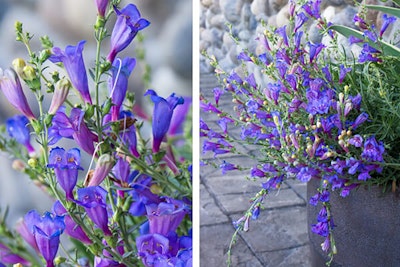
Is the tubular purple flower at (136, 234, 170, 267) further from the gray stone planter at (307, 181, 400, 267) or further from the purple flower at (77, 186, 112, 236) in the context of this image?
the gray stone planter at (307, 181, 400, 267)

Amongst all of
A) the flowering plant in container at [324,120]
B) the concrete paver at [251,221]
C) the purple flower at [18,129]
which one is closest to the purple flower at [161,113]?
the purple flower at [18,129]

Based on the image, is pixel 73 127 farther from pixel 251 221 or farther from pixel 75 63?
pixel 251 221

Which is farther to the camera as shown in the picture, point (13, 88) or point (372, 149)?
point (372, 149)

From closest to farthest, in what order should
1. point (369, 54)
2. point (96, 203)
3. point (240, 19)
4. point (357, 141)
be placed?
1. point (96, 203)
2. point (357, 141)
3. point (369, 54)
4. point (240, 19)

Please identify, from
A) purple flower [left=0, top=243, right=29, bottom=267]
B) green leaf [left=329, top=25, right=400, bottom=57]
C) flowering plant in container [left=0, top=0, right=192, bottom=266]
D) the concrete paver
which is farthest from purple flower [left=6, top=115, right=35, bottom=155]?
the concrete paver

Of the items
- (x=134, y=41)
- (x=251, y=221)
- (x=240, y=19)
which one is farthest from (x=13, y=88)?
(x=251, y=221)

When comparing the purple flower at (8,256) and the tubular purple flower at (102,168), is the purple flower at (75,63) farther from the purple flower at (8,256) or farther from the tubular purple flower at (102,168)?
the purple flower at (8,256)

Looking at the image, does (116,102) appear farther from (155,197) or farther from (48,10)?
(48,10)
